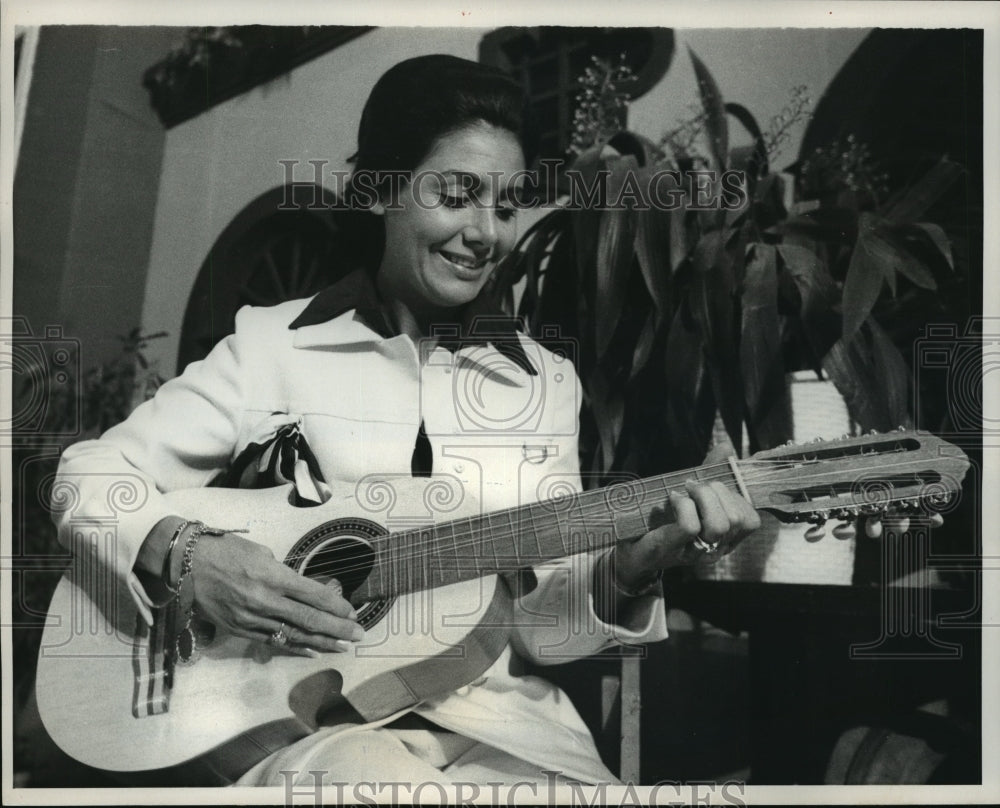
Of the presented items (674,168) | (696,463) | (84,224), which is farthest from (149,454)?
(674,168)

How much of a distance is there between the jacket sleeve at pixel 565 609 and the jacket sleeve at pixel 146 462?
714 mm

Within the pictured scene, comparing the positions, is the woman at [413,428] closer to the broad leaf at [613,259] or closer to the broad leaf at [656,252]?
the broad leaf at [613,259]

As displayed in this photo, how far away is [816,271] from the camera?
7.53 feet

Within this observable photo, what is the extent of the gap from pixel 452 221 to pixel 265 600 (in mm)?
957

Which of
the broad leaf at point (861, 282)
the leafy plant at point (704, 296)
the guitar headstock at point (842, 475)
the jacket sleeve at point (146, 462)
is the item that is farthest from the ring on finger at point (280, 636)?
the broad leaf at point (861, 282)

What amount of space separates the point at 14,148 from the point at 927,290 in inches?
88.0

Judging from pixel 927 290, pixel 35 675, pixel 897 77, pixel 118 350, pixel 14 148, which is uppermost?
pixel 897 77

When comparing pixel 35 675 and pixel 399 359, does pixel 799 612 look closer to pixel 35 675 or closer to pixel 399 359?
pixel 399 359

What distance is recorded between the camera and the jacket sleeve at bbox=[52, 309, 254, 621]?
87.0 inches

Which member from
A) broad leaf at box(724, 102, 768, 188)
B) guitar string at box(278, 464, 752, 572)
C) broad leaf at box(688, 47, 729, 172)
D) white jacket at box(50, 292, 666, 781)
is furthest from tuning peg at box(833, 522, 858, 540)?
broad leaf at box(688, 47, 729, 172)

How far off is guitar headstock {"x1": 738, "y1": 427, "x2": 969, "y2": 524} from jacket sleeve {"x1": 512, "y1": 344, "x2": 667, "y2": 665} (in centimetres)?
38

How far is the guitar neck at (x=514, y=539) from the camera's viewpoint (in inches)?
83.1

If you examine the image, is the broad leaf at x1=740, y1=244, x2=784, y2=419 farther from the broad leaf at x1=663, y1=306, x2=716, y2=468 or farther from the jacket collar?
the jacket collar

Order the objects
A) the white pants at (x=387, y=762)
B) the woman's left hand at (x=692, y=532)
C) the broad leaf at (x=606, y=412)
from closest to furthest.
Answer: the woman's left hand at (x=692, y=532), the white pants at (x=387, y=762), the broad leaf at (x=606, y=412)
